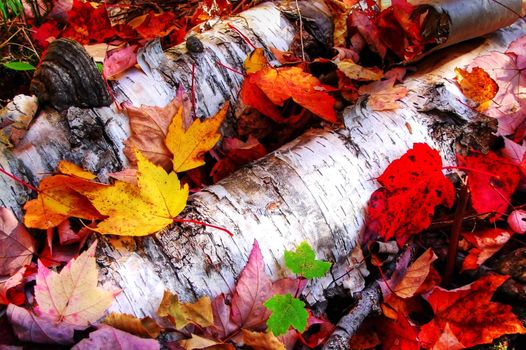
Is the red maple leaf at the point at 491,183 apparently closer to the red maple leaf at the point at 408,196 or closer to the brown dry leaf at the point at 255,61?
the red maple leaf at the point at 408,196

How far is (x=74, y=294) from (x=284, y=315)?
53 cm

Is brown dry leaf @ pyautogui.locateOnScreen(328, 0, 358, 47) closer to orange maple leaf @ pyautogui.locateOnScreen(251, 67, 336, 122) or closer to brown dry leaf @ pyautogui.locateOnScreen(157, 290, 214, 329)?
orange maple leaf @ pyautogui.locateOnScreen(251, 67, 336, 122)

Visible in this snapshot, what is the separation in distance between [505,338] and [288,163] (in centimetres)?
86

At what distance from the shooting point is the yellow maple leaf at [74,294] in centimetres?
119

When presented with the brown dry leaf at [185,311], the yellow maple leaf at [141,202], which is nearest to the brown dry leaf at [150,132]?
the yellow maple leaf at [141,202]

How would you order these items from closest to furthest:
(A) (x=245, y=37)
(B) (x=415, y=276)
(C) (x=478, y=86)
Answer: (B) (x=415, y=276) → (C) (x=478, y=86) → (A) (x=245, y=37)

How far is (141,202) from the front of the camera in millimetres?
1347

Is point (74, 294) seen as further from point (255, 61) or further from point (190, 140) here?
point (255, 61)

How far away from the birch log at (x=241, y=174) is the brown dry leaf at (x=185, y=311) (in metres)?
0.05

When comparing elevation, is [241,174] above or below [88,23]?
below

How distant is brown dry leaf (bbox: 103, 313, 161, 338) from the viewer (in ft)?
3.92

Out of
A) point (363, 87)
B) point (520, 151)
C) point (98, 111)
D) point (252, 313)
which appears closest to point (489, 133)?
point (520, 151)

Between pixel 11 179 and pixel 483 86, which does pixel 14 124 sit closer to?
pixel 11 179

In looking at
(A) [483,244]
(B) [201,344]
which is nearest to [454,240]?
(A) [483,244]
